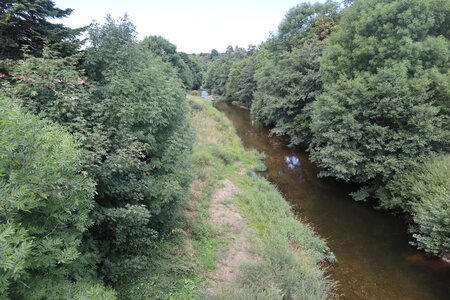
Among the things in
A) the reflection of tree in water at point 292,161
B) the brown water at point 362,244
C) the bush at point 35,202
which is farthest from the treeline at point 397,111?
the bush at point 35,202

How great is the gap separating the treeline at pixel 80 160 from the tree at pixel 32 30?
1.3 inches

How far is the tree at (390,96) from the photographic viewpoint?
984 centimetres

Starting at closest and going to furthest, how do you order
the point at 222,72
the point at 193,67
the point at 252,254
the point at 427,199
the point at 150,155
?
the point at 150,155, the point at 252,254, the point at 427,199, the point at 222,72, the point at 193,67

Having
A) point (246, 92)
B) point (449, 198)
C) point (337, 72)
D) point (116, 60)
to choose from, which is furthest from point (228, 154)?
point (246, 92)

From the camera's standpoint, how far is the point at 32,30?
23.9 feet

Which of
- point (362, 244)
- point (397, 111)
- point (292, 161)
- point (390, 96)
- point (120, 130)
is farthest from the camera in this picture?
point (292, 161)

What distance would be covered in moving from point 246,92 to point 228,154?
2824cm

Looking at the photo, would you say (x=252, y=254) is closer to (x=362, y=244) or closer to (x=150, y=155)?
(x=150, y=155)

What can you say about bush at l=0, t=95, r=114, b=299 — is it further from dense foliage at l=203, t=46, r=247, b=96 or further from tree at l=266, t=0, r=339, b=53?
dense foliage at l=203, t=46, r=247, b=96

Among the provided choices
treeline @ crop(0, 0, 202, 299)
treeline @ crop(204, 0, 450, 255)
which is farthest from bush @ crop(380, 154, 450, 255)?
treeline @ crop(0, 0, 202, 299)

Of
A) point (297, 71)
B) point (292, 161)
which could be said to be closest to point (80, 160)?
point (292, 161)

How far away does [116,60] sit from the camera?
665cm

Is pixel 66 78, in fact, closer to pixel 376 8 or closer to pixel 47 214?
pixel 47 214

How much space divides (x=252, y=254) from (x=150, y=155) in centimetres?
426
